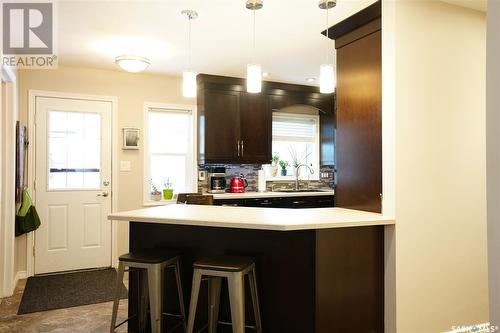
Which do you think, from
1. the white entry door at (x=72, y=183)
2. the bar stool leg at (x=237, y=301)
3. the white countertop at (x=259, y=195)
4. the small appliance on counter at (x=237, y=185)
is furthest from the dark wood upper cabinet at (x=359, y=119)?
the white entry door at (x=72, y=183)

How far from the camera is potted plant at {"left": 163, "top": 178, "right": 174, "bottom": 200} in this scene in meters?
4.70

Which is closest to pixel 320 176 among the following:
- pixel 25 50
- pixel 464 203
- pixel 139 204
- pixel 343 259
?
pixel 139 204

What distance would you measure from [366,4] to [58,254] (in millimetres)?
4206

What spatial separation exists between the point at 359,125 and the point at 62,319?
2.84 meters

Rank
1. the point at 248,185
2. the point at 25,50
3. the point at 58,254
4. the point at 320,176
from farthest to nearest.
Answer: the point at 320,176 < the point at 248,185 < the point at 58,254 < the point at 25,50

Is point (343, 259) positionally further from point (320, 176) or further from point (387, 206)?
point (320, 176)

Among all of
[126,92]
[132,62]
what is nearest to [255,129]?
[126,92]

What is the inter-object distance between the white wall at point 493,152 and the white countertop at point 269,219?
52.5 inches

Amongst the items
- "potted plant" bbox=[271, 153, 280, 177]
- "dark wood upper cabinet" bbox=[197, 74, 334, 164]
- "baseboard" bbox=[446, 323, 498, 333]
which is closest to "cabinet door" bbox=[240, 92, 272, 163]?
"dark wood upper cabinet" bbox=[197, 74, 334, 164]

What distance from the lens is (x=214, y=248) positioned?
2477 mm

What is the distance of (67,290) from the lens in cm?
363

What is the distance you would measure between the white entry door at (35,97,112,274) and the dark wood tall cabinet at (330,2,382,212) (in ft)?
9.86

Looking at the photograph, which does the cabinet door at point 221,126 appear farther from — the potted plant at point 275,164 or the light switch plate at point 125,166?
the light switch plate at point 125,166

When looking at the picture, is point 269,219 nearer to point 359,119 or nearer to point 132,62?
point 359,119
